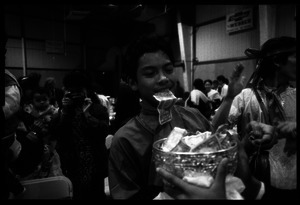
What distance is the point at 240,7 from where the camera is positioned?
686 centimetres

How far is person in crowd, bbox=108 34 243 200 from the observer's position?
2.72 ft

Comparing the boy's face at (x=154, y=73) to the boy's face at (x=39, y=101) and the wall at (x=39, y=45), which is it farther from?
the wall at (x=39, y=45)

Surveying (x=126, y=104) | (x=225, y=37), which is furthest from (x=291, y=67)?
(x=225, y=37)

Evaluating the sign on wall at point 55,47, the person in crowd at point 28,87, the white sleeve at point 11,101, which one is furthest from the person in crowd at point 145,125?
the sign on wall at point 55,47

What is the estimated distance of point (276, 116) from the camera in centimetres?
127

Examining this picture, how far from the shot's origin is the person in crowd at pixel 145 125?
0.83m

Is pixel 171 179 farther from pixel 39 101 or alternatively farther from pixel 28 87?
pixel 28 87

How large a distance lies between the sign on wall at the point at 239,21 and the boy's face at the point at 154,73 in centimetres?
674

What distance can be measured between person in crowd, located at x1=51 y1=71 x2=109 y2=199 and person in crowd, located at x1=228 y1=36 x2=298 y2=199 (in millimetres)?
1175

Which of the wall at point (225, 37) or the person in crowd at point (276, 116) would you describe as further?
the wall at point (225, 37)

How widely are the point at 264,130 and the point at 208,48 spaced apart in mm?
7913

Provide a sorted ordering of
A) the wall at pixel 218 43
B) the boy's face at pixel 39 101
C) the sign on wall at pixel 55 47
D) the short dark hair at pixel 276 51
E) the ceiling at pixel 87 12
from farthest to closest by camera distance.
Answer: the sign on wall at pixel 55 47 < the ceiling at pixel 87 12 < the wall at pixel 218 43 < the boy's face at pixel 39 101 < the short dark hair at pixel 276 51

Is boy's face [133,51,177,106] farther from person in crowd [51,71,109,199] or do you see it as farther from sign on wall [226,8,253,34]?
sign on wall [226,8,253,34]

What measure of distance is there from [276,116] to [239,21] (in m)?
6.54
